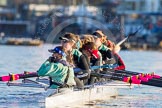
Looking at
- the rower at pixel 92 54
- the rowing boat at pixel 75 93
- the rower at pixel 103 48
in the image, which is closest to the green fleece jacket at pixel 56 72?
the rowing boat at pixel 75 93

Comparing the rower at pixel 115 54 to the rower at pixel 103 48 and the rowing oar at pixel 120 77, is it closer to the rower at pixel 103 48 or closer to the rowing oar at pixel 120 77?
the rower at pixel 103 48

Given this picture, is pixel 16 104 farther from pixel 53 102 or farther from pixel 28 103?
pixel 53 102

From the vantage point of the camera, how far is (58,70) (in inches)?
869

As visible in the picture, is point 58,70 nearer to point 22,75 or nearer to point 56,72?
point 56,72

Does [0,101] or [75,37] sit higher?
[75,37]

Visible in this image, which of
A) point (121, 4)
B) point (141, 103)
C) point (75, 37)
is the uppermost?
point (121, 4)

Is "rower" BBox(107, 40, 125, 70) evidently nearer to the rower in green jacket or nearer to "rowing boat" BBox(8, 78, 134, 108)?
"rowing boat" BBox(8, 78, 134, 108)

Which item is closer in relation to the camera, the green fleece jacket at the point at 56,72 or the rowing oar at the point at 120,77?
the green fleece jacket at the point at 56,72

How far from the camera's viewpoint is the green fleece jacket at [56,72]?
21.7m

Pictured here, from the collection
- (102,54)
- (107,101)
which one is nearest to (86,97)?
(107,101)

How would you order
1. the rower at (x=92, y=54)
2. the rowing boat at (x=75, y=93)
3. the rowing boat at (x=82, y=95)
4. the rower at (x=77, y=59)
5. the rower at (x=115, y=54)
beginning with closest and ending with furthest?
the rowing boat at (x=82, y=95)
the rowing boat at (x=75, y=93)
the rower at (x=77, y=59)
the rower at (x=92, y=54)
the rower at (x=115, y=54)

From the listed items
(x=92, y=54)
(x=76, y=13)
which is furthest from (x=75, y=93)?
(x=76, y=13)

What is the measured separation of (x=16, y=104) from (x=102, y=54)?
468cm

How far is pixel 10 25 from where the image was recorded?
127312 millimetres
